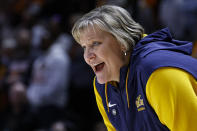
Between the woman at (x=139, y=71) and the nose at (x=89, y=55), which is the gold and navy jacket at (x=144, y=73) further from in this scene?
the nose at (x=89, y=55)

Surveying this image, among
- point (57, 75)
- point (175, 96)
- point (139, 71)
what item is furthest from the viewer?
point (57, 75)

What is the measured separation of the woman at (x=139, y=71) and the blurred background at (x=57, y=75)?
1.56 meters

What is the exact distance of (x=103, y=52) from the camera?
191cm

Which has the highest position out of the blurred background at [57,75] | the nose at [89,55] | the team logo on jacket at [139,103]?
the nose at [89,55]

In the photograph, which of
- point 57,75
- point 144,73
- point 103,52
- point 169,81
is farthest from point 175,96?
point 57,75

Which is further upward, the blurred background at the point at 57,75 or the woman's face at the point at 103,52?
the woman's face at the point at 103,52

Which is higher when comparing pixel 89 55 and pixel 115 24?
pixel 115 24

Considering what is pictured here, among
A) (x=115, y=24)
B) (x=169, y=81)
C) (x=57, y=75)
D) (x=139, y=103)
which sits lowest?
(x=57, y=75)

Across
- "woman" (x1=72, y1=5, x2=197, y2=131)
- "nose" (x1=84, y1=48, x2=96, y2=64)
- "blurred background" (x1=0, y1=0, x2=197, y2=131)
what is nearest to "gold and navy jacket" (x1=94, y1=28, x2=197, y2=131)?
"woman" (x1=72, y1=5, x2=197, y2=131)

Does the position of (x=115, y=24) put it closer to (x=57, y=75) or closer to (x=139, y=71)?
(x=139, y=71)

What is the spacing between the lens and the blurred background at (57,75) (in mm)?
3992

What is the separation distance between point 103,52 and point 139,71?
0.24 meters

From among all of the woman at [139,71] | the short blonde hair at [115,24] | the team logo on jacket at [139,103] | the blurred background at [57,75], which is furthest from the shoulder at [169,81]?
the blurred background at [57,75]

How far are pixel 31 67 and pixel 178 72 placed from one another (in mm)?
3408
